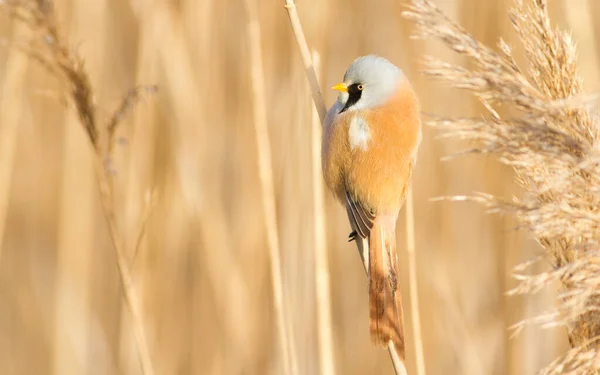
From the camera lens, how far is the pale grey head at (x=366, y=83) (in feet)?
5.24

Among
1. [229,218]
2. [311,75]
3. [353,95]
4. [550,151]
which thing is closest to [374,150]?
[353,95]

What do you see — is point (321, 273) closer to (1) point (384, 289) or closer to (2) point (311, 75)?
(1) point (384, 289)

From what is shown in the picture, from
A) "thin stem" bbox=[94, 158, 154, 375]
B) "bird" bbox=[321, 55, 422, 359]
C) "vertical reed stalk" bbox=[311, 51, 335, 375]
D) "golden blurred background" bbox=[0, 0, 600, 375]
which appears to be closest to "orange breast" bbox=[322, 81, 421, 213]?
"bird" bbox=[321, 55, 422, 359]

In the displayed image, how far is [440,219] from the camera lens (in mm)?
2402

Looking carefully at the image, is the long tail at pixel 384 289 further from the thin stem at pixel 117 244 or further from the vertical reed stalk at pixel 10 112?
the vertical reed stalk at pixel 10 112

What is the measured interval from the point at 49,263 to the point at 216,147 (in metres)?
0.77

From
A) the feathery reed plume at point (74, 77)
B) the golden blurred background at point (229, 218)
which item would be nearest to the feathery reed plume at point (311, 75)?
the feathery reed plume at point (74, 77)

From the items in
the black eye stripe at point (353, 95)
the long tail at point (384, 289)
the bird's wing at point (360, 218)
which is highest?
the black eye stripe at point (353, 95)

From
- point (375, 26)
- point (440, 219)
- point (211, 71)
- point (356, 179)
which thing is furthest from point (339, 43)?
point (356, 179)

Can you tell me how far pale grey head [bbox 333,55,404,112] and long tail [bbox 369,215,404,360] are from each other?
254mm

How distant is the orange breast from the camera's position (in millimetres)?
1531

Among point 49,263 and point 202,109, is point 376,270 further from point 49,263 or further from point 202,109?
point 49,263

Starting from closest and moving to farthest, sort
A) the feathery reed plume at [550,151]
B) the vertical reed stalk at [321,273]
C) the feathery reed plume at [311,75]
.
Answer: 1. the feathery reed plume at [550,151]
2. the feathery reed plume at [311,75]
3. the vertical reed stalk at [321,273]

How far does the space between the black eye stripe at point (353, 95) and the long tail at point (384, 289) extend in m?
0.25
